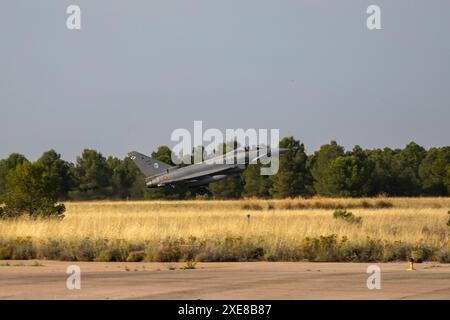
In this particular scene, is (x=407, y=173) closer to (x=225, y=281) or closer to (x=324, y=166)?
(x=324, y=166)

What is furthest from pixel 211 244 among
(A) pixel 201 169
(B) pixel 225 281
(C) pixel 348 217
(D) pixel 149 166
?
(D) pixel 149 166

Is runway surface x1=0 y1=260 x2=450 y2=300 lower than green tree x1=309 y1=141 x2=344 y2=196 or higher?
lower

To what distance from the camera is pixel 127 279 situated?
1925 centimetres

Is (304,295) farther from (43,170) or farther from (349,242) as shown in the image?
(43,170)

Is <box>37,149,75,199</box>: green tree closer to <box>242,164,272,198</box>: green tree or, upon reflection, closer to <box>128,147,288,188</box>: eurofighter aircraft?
<box>242,164,272,198</box>: green tree

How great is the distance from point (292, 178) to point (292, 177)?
128 mm

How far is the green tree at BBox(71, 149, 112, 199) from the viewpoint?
86.2m

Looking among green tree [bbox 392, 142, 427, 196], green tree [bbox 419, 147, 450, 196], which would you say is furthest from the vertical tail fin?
green tree [bbox 419, 147, 450, 196]

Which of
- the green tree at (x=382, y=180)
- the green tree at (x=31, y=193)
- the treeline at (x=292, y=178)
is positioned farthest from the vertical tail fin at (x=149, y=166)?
the green tree at (x=382, y=180)

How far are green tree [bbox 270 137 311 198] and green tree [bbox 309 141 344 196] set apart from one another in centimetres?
136

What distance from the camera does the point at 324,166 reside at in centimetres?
10812

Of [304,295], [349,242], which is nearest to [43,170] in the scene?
[349,242]

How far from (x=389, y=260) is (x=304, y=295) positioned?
32.6ft

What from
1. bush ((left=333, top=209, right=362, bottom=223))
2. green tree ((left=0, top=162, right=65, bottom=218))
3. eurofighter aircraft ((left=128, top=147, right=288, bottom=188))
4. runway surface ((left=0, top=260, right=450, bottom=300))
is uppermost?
eurofighter aircraft ((left=128, top=147, right=288, bottom=188))
